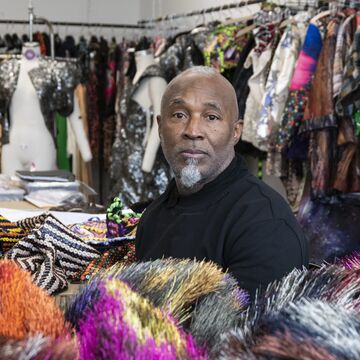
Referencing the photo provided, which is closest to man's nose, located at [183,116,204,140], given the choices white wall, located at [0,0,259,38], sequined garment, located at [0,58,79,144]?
sequined garment, located at [0,58,79,144]

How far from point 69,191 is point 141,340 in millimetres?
2433

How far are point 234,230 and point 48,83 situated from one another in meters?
2.57

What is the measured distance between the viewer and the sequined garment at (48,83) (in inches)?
133

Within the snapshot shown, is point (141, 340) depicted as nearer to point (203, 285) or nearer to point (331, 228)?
point (203, 285)

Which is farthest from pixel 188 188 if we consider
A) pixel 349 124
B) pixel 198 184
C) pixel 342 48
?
pixel 342 48

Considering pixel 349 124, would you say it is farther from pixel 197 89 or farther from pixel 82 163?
pixel 82 163

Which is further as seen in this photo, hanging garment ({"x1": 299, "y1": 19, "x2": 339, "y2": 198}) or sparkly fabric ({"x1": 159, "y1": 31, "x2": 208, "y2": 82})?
sparkly fabric ({"x1": 159, "y1": 31, "x2": 208, "y2": 82})

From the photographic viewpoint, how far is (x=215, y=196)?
1.12m

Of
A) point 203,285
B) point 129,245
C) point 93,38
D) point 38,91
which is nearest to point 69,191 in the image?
point 38,91

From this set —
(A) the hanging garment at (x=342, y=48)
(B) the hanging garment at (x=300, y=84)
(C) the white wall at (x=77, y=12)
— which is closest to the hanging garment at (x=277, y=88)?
(B) the hanging garment at (x=300, y=84)

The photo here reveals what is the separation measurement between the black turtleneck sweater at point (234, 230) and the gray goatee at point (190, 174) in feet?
0.15

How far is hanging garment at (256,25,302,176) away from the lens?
3088 mm

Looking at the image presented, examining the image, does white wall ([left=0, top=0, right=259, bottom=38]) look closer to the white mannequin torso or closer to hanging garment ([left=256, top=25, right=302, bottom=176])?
the white mannequin torso

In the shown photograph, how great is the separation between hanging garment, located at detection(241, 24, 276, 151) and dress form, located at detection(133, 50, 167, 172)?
22.3 inches
